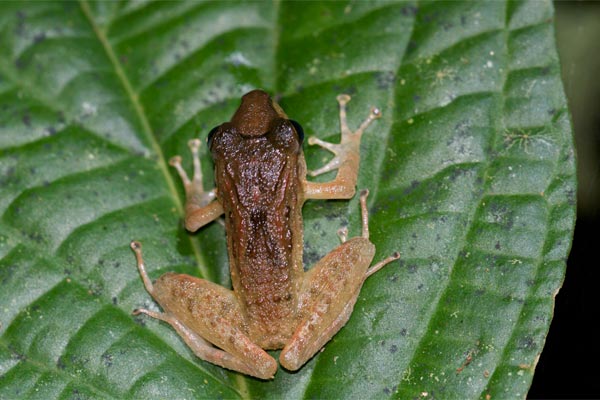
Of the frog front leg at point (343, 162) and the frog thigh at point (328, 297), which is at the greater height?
the frog front leg at point (343, 162)

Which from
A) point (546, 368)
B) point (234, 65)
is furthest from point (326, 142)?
point (546, 368)

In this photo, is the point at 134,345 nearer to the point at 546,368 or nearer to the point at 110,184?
the point at 110,184

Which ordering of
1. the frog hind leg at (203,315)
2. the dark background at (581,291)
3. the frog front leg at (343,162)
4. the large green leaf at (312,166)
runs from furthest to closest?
the dark background at (581,291)
the frog front leg at (343,162)
the frog hind leg at (203,315)
the large green leaf at (312,166)

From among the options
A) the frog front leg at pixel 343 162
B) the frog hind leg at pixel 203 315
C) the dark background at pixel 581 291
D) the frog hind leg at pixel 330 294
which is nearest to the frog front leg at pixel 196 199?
the frog hind leg at pixel 203 315

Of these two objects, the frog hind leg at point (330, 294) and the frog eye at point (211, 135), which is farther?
the frog eye at point (211, 135)

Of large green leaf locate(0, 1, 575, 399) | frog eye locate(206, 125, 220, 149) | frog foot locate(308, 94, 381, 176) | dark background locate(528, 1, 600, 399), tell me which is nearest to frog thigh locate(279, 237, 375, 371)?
large green leaf locate(0, 1, 575, 399)

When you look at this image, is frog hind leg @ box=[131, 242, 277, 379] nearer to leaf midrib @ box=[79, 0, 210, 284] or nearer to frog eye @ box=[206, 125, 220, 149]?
leaf midrib @ box=[79, 0, 210, 284]

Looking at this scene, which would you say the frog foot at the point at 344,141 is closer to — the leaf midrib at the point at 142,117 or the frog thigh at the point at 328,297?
the frog thigh at the point at 328,297
